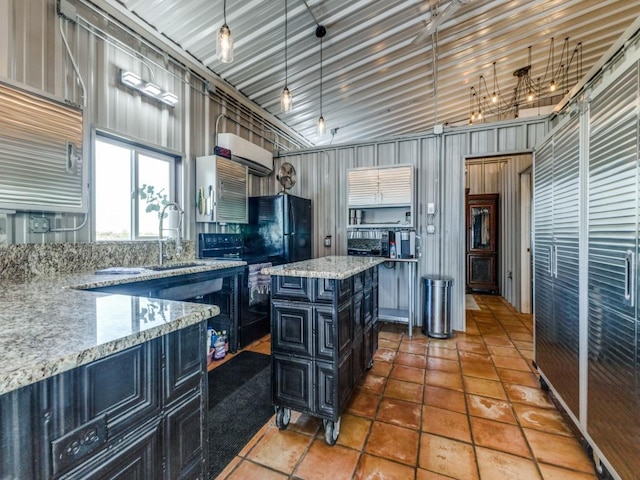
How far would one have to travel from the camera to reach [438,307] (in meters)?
3.65

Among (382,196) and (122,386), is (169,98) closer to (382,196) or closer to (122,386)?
(382,196)

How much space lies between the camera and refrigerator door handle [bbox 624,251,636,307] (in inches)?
48.1

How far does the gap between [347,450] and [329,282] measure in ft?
3.27

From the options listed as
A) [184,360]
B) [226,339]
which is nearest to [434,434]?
[184,360]

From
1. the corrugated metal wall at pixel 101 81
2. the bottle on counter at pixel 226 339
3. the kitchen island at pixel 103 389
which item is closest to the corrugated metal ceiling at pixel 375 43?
the corrugated metal wall at pixel 101 81

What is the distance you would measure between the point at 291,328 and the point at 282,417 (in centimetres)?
60

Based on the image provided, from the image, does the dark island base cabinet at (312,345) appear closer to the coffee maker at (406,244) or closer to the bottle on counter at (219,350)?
the bottle on counter at (219,350)

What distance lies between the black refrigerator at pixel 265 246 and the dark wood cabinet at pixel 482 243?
12.9 ft

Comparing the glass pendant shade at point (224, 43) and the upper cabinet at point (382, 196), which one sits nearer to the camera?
the glass pendant shade at point (224, 43)

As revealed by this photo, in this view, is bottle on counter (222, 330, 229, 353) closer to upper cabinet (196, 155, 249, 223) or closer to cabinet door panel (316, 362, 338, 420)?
upper cabinet (196, 155, 249, 223)

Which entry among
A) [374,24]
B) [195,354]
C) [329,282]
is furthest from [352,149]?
[195,354]

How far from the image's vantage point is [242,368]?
9.04 feet

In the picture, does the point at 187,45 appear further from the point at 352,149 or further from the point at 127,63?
the point at 352,149

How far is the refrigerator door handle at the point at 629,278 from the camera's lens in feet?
4.01
